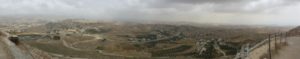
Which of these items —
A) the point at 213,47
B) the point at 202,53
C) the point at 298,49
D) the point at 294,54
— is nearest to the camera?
the point at 294,54

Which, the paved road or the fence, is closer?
the paved road

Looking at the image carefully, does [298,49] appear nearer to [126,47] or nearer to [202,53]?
[202,53]

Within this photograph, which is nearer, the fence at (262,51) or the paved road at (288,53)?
the paved road at (288,53)

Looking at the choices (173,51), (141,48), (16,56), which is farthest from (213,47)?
(16,56)

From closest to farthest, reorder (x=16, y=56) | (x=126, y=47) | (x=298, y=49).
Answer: (x=16, y=56)
(x=298, y=49)
(x=126, y=47)

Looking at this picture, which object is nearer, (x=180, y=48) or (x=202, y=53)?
(x=202, y=53)

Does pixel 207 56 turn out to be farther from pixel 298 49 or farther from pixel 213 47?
pixel 298 49

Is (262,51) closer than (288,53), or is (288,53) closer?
(288,53)

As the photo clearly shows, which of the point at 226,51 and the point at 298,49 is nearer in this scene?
the point at 298,49

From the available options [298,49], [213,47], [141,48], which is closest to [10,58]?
[298,49]
